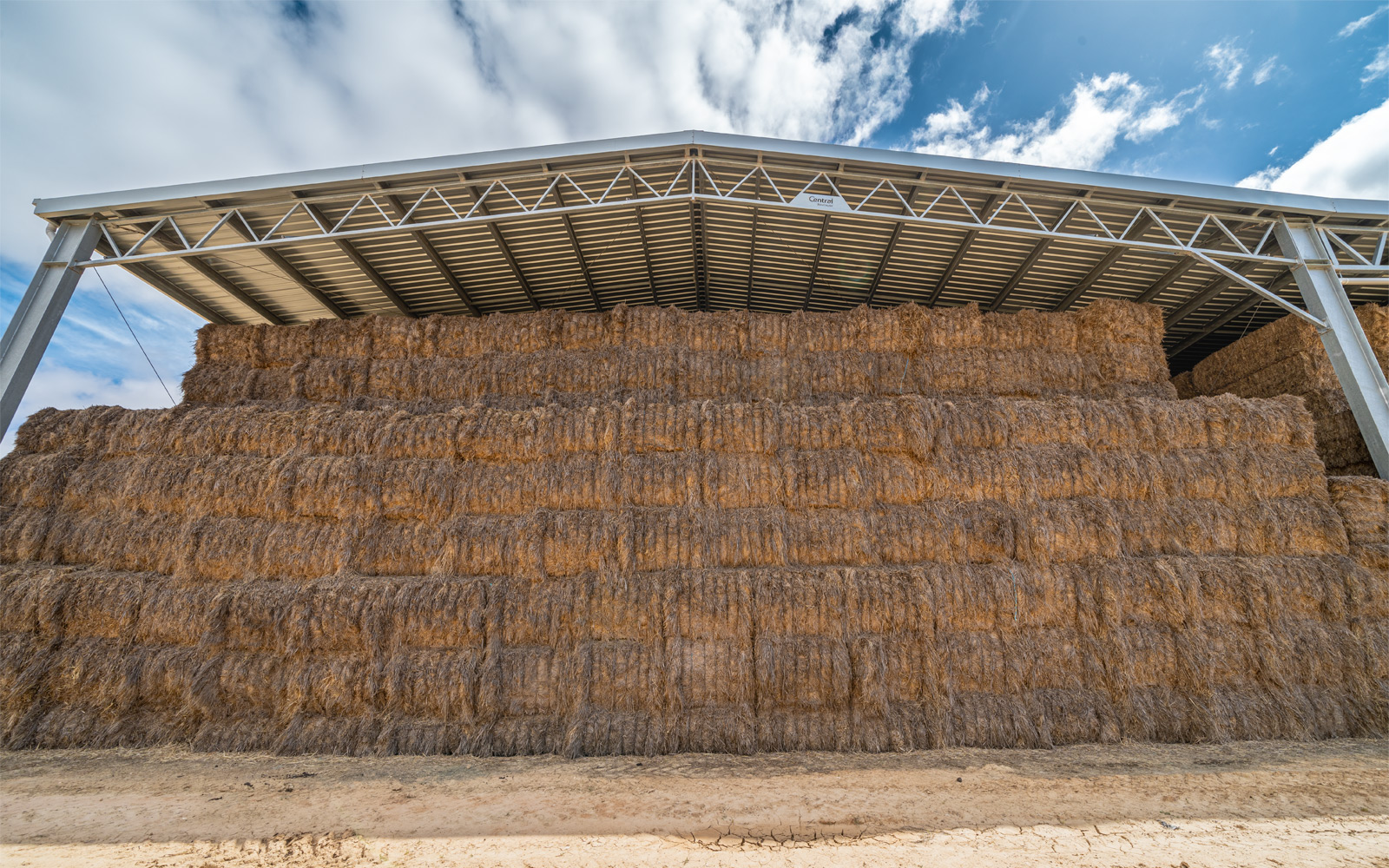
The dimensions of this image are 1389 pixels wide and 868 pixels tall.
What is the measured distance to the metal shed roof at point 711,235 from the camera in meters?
12.1

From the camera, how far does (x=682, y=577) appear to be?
9.38 m

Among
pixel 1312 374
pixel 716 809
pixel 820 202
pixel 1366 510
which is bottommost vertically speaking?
pixel 716 809

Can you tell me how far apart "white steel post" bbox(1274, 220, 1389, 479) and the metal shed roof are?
0.33 metres

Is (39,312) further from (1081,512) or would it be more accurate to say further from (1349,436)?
(1349,436)

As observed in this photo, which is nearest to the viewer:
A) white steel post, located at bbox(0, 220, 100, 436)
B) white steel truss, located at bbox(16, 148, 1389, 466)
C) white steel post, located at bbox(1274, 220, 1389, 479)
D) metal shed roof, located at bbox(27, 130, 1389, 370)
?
white steel post, located at bbox(0, 220, 100, 436)

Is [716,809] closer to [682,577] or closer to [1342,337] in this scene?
[682,577]

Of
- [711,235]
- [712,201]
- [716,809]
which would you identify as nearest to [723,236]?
[711,235]

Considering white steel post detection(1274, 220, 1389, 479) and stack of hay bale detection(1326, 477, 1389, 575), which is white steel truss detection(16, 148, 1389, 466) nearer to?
white steel post detection(1274, 220, 1389, 479)

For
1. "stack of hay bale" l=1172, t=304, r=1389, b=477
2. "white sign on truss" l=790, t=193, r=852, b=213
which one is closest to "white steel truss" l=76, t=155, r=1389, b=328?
"white sign on truss" l=790, t=193, r=852, b=213

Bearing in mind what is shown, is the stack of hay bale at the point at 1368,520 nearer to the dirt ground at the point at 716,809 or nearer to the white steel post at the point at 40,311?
the dirt ground at the point at 716,809

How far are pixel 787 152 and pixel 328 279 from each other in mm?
11310

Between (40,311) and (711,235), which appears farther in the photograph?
(711,235)

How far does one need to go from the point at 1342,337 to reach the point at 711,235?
13138 mm

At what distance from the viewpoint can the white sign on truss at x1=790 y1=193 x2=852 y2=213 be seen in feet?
39.8
